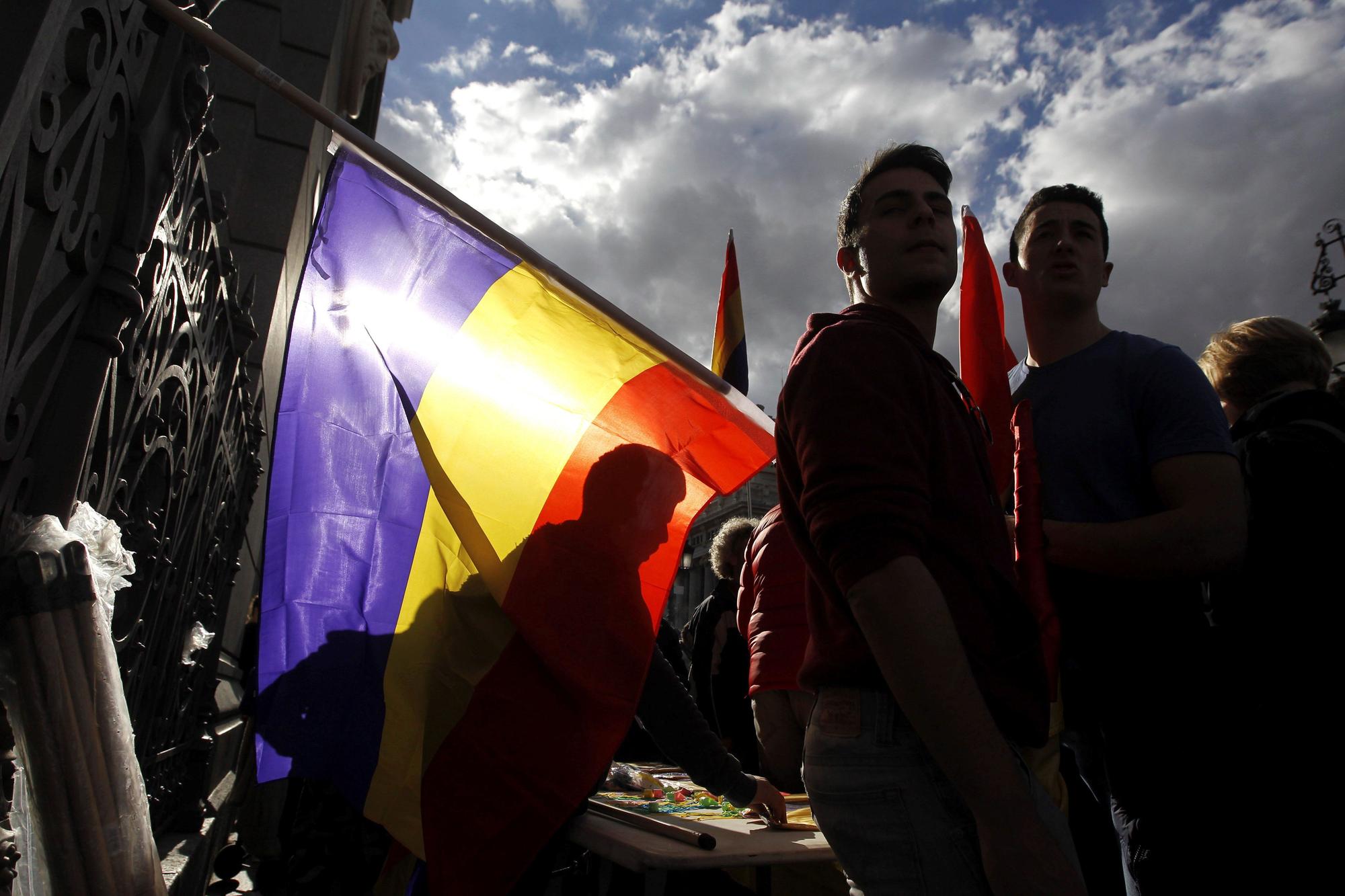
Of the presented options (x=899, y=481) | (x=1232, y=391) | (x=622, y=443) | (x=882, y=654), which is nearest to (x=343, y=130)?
(x=622, y=443)

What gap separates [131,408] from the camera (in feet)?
6.64

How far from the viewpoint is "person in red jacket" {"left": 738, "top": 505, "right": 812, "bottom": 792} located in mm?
3279

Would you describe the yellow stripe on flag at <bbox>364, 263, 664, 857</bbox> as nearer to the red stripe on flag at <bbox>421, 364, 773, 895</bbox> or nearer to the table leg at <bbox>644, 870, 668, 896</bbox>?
the red stripe on flag at <bbox>421, 364, 773, 895</bbox>

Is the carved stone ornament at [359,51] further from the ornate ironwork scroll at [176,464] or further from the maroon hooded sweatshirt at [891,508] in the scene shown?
the maroon hooded sweatshirt at [891,508]

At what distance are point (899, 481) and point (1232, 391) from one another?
1647 millimetres

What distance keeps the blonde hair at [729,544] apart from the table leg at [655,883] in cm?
262

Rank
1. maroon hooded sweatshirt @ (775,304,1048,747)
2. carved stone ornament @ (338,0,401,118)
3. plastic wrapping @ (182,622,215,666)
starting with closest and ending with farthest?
1. maroon hooded sweatshirt @ (775,304,1048,747)
2. plastic wrapping @ (182,622,215,666)
3. carved stone ornament @ (338,0,401,118)

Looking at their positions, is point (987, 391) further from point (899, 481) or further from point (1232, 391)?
point (899, 481)

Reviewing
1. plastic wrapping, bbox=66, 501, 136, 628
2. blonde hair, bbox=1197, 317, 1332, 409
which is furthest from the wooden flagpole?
blonde hair, bbox=1197, 317, 1332, 409

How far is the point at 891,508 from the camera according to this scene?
132cm

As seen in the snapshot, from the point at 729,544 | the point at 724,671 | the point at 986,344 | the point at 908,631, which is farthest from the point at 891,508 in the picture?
the point at 724,671

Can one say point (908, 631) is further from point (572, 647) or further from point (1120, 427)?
point (572, 647)

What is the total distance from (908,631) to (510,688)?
1.61m

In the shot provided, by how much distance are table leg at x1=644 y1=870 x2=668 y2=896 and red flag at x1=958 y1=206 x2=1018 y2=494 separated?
1443mm
